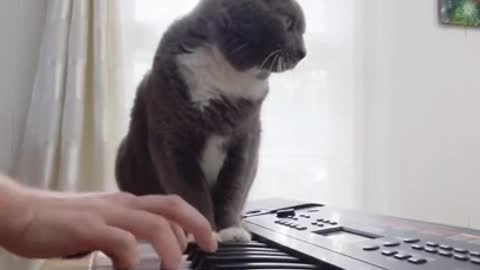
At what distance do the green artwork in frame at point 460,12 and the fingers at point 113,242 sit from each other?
1.96 m

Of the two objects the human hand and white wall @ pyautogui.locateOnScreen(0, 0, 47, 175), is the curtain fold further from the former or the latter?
the human hand

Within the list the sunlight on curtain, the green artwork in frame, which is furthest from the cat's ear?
the green artwork in frame

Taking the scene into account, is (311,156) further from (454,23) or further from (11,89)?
(11,89)

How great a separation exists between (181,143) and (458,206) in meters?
1.47

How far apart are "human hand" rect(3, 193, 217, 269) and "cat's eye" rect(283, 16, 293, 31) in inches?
26.3

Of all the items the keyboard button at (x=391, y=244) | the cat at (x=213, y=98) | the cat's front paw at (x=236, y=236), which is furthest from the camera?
the cat at (x=213, y=98)

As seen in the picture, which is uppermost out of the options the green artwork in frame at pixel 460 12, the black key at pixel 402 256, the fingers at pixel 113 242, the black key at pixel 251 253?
the green artwork in frame at pixel 460 12

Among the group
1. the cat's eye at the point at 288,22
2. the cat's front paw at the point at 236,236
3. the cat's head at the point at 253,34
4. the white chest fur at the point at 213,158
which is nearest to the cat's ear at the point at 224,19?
the cat's head at the point at 253,34

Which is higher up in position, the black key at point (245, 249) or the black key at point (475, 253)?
the black key at point (475, 253)

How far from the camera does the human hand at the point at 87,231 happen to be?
1.45 ft

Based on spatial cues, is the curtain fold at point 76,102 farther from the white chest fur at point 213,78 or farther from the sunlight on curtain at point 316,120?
the white chest fur at point 213,78

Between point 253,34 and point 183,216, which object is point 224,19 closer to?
point 253,34

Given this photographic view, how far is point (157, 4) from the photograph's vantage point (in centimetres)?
179

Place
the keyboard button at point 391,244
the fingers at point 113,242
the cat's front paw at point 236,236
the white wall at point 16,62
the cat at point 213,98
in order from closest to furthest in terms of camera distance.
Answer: the fingers at point 113,242, the keyboard button at point 391,244, the cat's front paw at point 236,236, the cat at point 213,98, the white wall at point 16,62
